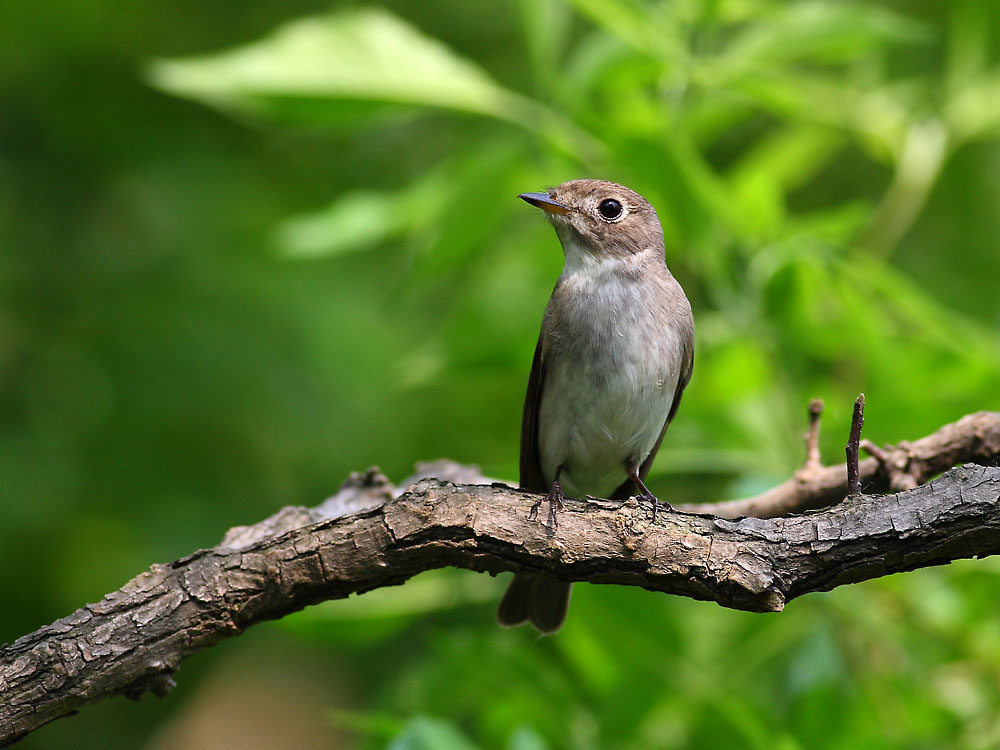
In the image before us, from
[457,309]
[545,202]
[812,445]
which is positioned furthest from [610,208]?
[812,445]

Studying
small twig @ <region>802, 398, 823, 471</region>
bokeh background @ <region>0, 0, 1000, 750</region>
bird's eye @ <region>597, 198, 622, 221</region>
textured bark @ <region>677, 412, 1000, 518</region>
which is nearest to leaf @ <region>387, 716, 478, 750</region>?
bokeh background @ <region>0, 0, 1000, 750</region>

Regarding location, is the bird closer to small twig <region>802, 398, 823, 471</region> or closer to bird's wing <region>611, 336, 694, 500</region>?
bird's wing <region>611, 336, 694, 500</region>

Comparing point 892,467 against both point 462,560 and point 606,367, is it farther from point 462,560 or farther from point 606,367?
point 462,560

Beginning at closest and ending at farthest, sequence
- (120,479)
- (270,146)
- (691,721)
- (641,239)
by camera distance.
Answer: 1. (691,721)
2. (641,239)
3. (120,479)
4. (270,146)

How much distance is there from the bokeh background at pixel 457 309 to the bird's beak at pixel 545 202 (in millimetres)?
165

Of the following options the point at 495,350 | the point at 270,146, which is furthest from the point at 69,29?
the point at 495,350

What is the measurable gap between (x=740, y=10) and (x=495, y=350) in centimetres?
184

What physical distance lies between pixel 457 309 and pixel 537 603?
4.29ft

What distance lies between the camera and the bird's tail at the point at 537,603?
178 inches

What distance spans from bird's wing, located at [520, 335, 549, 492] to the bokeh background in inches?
7.6

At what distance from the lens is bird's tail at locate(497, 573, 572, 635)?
14.8 ft

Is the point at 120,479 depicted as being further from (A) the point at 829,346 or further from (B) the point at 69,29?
(A) the point at 829,346

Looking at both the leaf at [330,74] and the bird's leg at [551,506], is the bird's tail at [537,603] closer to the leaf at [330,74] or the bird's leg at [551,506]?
the bird's leg at [551,506]

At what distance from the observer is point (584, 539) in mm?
3105
